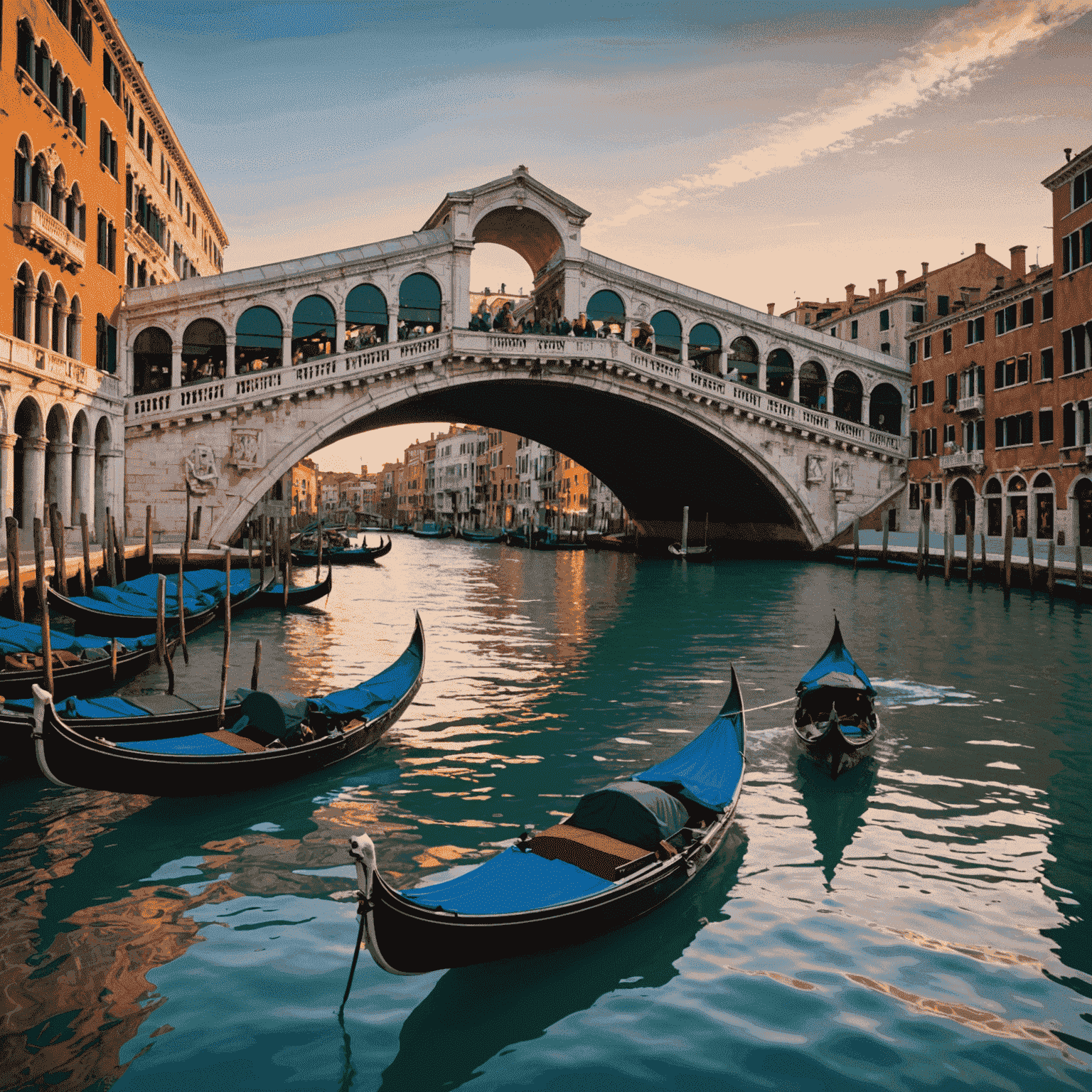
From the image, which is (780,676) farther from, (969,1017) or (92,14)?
(92,14)

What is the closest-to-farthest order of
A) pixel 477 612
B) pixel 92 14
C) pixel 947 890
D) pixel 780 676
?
pixel 947 890
pixel 780 676
pixel 477 612
pixel 92 14

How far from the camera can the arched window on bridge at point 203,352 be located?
67.6ft

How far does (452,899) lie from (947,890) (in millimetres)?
2241

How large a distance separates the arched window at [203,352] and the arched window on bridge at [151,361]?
1.25 feet

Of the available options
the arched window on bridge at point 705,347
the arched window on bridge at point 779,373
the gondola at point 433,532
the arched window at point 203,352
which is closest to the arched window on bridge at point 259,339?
the arched window at point 203,352

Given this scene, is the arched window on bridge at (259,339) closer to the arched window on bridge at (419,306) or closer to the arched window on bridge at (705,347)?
the arched window on bridge at (419,306)

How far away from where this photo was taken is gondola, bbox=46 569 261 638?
9.88m

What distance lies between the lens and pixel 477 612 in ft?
48.7

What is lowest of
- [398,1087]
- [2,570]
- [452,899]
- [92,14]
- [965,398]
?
[398,1087]

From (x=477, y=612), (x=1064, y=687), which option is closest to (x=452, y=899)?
(x=1064, y=687)

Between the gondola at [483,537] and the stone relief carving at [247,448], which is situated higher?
the stone relief carving at [247,448]

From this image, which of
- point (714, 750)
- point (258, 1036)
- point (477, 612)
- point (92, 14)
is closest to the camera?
point (258, 1036)

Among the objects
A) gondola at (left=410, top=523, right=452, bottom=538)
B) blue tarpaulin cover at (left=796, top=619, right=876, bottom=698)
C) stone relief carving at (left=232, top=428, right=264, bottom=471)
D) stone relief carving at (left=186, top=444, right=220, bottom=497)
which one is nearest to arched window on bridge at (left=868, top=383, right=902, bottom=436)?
stone relief carving at (left=232, top=428, right=264, bottom=471)

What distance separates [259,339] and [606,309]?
841cm
